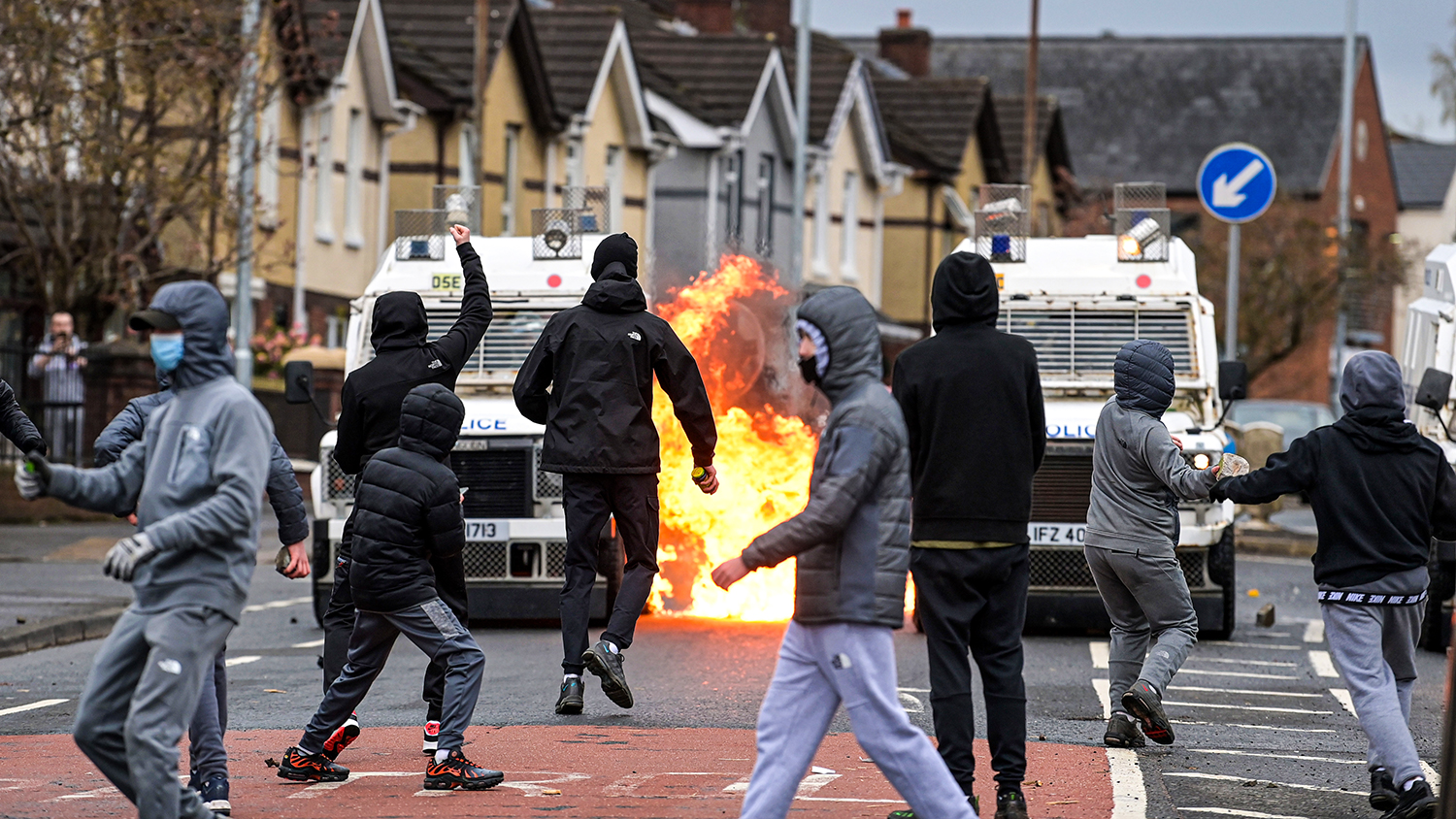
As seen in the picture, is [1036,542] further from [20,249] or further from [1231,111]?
[1231,111]

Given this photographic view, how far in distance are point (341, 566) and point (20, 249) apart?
18606 mm

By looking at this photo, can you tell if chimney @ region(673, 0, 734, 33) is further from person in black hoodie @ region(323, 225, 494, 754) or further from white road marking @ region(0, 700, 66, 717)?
person in black hoodie @ region(323, 225, 494, 754)

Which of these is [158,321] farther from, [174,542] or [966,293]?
[966,293]

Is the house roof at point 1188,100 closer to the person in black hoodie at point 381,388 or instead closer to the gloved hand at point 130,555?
the person in black hoodie at point 381,388

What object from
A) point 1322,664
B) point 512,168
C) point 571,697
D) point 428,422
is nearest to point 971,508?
point 428,422

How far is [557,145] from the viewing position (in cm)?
3781

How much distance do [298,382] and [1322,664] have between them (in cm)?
676

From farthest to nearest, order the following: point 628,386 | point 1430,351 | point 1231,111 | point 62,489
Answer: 1. point 1231,111
2. point 1430,351
3. point 628,386
4. point 62,489

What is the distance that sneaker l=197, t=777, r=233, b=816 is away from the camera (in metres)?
7.21

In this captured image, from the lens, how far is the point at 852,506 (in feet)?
20.9

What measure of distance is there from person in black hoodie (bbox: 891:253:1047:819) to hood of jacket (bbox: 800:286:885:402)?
76 cm

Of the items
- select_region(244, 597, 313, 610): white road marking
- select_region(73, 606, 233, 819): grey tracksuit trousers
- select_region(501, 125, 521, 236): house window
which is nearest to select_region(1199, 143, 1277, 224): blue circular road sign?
select_region(244, 597, 313, 610): white road marking

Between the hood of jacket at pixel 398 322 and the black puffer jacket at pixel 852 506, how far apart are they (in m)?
3.07

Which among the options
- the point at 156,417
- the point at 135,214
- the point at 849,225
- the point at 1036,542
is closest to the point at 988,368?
the point at 156,417
